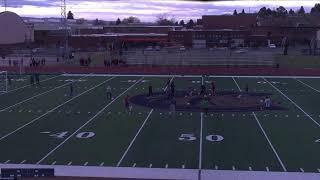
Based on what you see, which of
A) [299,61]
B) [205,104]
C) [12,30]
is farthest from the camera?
[12,30]

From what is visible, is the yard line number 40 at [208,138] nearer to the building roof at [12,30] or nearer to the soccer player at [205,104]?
the soccer player at [205,104]

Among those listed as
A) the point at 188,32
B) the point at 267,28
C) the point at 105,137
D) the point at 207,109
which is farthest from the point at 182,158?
the point at 267,28

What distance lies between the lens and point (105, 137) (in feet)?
64.4

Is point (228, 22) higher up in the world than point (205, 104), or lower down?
higher up

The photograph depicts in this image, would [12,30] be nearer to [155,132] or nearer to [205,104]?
[205,104]

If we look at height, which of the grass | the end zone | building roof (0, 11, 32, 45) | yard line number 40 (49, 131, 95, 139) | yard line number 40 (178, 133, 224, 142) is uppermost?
building roof (0, 11, 32, 45)

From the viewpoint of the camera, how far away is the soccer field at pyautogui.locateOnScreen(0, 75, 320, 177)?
53.7 ft

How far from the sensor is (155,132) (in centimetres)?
2045

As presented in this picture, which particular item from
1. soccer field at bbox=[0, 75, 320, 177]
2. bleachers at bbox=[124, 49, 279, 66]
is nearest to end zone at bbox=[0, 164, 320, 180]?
soccer field at bbox=[0, 75, 320, 177]

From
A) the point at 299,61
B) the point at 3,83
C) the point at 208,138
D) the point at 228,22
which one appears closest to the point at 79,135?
the point at 208,138

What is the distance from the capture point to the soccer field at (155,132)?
16.4 meters

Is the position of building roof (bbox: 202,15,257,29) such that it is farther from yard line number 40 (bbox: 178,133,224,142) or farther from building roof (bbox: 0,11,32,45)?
yard line number 40 (bbox: 178,133,224,142)

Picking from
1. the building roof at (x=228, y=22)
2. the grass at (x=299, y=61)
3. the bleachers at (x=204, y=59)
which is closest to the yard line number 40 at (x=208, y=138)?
the grass at (x=299, y=61)

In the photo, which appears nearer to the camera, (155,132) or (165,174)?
(165,174)
